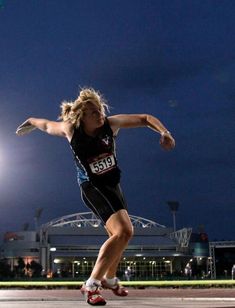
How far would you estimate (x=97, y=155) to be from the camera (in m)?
5.36

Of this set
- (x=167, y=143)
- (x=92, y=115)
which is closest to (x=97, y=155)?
(x=92, y=115)

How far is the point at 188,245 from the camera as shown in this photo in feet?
391

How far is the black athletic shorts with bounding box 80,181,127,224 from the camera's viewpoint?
5.43 metres

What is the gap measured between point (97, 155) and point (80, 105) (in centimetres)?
49

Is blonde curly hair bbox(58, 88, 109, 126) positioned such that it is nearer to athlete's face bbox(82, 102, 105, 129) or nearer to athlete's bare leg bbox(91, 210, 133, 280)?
athlete's face bbox(82, 102, 105, 129)

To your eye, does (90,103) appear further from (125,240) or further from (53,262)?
→ (53,262)

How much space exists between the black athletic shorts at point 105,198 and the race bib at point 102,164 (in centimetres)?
15

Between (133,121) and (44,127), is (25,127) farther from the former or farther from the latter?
(133,121)

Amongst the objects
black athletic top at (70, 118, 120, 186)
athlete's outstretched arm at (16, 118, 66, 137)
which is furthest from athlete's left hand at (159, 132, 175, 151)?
athlete's outstretched arm at (16, 118, 66, 137)

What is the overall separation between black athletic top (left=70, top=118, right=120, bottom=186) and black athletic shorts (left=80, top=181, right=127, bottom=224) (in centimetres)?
5

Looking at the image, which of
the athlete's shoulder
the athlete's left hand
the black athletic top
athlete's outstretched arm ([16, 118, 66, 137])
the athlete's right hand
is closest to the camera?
the athlete's left hand

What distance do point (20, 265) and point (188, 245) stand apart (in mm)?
35451

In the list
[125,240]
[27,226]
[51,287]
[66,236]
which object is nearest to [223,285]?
[51,287]

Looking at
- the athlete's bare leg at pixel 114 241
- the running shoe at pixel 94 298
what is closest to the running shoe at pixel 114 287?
the athlete's bare leg at pixel 114 241
